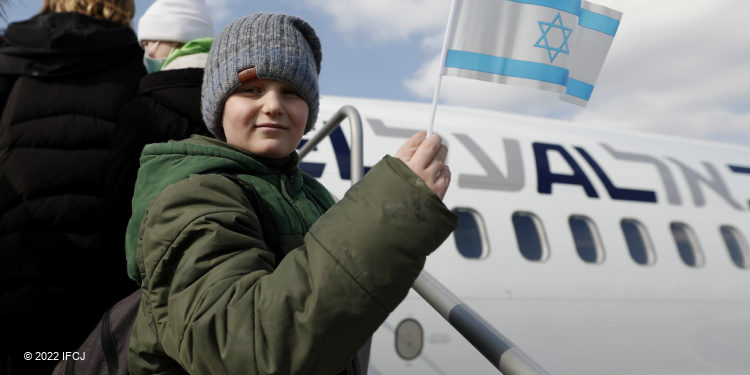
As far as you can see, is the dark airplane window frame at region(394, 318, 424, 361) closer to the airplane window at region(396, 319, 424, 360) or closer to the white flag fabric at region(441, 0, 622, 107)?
the airplane window at region(396, 319, 424, 360)

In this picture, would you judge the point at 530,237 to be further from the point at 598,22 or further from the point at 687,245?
the point at 598,22

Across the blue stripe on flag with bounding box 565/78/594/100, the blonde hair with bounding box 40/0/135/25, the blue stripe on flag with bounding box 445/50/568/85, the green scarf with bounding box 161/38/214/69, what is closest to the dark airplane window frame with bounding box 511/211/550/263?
the blue stripe on flag with bounding box 565/78/594/100

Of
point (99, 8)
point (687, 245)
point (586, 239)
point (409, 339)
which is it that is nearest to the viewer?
point (99, 8)

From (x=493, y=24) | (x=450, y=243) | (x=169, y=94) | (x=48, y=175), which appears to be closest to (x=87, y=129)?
(x=48, y=175)

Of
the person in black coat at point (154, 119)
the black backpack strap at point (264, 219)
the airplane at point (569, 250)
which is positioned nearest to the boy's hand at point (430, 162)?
the black backpack strap at point (264, 219)

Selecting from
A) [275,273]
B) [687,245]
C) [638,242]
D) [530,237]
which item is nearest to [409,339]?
[530,237]

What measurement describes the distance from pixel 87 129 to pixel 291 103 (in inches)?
33.9

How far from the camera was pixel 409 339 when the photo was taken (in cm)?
384

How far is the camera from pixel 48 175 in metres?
1.74

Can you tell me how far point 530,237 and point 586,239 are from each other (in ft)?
1.69

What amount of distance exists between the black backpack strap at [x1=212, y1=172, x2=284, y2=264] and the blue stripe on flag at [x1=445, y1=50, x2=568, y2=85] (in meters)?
0.66

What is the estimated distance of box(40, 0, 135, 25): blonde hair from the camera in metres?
1.94

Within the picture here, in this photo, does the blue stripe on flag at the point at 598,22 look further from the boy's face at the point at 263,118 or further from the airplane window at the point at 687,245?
the airplane window at the point at 687,245

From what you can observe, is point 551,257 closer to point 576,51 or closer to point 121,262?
point 576,51
